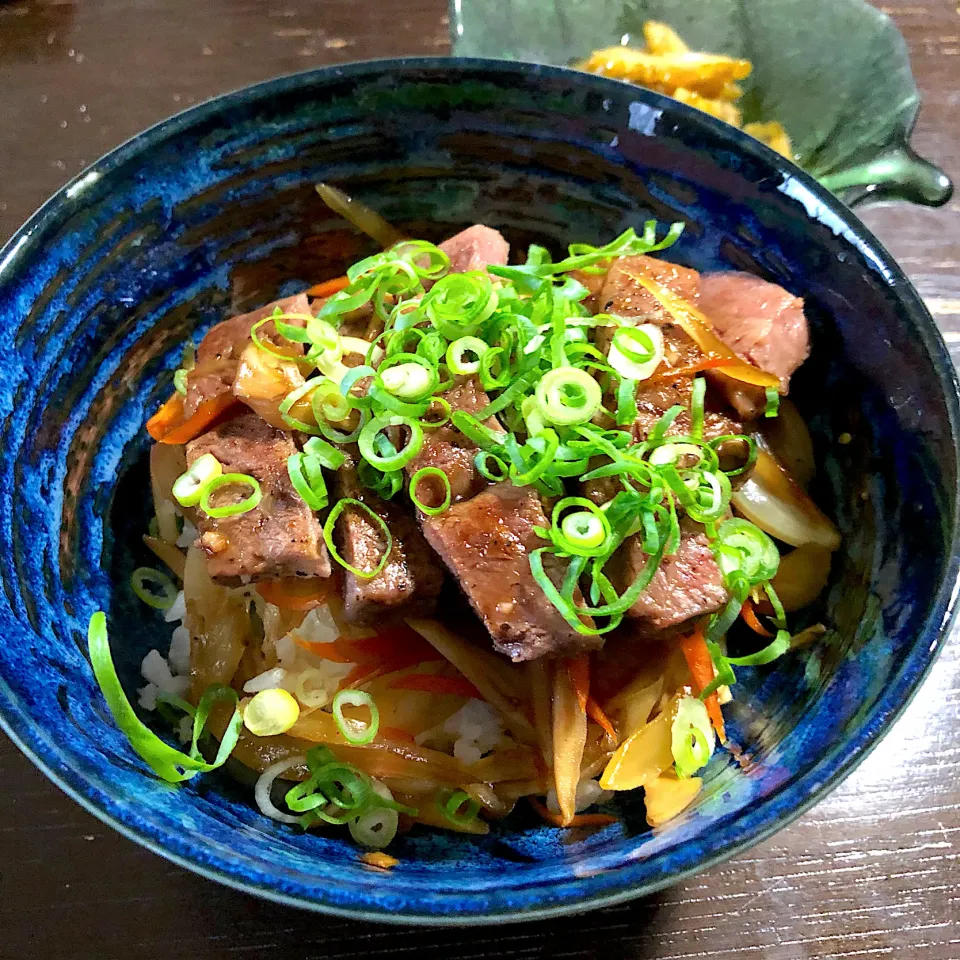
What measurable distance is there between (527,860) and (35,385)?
4.25 ft

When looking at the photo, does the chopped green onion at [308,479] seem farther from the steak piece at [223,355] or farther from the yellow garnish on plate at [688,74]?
the yellow garnish on plate at [688,74]

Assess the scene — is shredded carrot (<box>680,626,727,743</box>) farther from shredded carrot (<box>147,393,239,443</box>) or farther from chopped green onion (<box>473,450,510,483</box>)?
shredded carrot (<box>147,393,239,443</box>)

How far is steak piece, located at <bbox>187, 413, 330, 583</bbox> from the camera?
148cm

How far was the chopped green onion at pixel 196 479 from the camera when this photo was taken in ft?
5.03

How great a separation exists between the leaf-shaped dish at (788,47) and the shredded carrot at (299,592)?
1669 millimetres

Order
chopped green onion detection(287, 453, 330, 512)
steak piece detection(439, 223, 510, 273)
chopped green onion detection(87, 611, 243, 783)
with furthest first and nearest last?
steak piece detection(439, 223, 510, 273)
chopped green onion detection(287, 453, 330, 512)
chopped green onion detection(87, 611, 243, 783)

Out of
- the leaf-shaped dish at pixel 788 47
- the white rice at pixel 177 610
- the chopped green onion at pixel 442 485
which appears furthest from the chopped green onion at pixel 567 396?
the leaf-shaped dish at pixel 788 47

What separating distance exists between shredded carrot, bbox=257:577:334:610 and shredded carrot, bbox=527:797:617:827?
596 millimetres

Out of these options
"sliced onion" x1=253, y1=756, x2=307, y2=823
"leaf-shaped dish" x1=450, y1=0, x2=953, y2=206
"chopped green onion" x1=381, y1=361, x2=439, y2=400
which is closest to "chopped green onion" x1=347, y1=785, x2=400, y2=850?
"sliced onion" x1=253, y1=756, x2=307, y2=823

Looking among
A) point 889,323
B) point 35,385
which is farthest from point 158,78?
point 889,323

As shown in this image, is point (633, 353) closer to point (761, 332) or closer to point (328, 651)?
point (761, 332)

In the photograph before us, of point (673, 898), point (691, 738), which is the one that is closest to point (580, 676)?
point (691, 738)

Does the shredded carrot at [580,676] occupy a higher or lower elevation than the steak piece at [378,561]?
lower

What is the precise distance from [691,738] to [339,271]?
136cm
